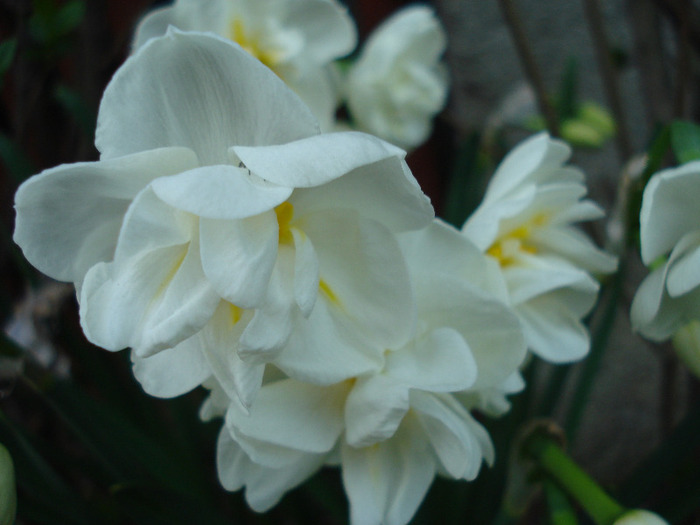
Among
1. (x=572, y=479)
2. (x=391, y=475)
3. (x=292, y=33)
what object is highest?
(x=292, y=33)

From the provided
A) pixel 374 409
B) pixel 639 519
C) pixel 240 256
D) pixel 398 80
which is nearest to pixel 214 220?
pixel 240 256

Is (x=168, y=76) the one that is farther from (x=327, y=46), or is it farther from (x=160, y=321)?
(x=327, y=46)

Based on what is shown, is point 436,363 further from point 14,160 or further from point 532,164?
point 14,160

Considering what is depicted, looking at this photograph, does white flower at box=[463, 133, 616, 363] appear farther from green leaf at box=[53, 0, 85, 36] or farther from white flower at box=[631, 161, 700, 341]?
green leaf at box=[53, 0, 85, 36]

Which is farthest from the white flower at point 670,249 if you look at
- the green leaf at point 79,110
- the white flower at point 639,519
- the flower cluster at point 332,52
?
the green leaf at point 79,110

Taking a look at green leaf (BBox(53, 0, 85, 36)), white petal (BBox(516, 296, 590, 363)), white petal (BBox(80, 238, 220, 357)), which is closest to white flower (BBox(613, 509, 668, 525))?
white petal (BBox(516, 296, 590, 363))
